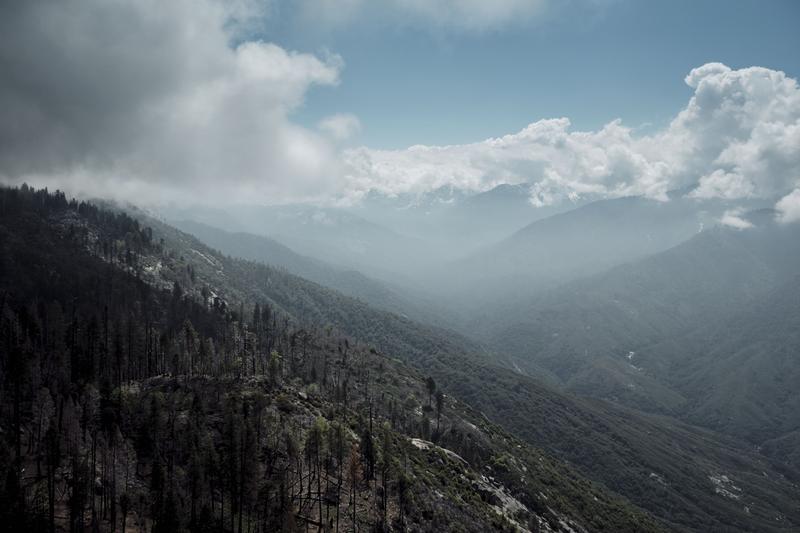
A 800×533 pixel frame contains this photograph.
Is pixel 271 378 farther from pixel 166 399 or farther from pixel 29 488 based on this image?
pixel 29 488

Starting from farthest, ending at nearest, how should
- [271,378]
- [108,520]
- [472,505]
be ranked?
1. [271,378]
2. [472,505]
3. [108,520]

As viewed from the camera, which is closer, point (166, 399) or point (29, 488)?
point (29, 488)

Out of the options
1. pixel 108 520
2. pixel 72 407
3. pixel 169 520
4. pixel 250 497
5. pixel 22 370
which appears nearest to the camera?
pixel 169 520

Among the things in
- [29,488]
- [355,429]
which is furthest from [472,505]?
[29,488]

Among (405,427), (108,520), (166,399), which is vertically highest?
(166,399)

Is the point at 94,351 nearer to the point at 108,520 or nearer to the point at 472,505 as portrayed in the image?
the point at 108,520

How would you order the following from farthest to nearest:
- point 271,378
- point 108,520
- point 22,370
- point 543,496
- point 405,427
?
point 405,427
point 543,496
point 271,378
point 22,370
point 108,520

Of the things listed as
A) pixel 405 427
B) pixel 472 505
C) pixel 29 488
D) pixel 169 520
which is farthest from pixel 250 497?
pixel 405 427

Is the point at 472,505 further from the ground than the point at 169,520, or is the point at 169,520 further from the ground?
the point at 169,520

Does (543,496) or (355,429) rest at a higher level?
(355,429)
